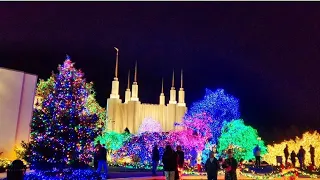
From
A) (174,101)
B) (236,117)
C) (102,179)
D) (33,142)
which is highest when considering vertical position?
(174,101)

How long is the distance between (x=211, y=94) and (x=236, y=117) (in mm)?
3294

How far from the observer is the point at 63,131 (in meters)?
16.0

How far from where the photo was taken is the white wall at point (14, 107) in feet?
71.8

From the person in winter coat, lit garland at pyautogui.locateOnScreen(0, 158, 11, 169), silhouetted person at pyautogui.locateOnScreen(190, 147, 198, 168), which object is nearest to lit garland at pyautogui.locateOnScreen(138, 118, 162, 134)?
silhouetted person at pyautogui.locateOnScreen(190, 147, 198, 168)

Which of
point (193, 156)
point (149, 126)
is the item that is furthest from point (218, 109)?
point (149, 126)

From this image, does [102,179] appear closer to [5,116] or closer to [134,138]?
[5,116]

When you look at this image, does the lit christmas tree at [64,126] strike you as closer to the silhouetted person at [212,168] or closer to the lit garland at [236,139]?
the silhouetted person at [212,168]

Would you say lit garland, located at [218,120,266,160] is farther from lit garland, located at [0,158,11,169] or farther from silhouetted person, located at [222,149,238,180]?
silhouetted person, located at [222,149,238,180]

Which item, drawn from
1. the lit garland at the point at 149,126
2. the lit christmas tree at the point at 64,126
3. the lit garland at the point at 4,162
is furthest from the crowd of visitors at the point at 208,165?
the lit garland at the point at 149,126

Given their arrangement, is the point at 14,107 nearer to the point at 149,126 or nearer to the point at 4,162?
the point at 4,162

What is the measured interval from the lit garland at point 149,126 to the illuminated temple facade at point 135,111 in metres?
2.45

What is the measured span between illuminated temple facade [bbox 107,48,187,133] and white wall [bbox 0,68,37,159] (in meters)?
42.4

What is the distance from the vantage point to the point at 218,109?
36875 millimetres

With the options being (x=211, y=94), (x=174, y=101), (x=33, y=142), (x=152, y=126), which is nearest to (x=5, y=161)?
(x=33, y=142)
